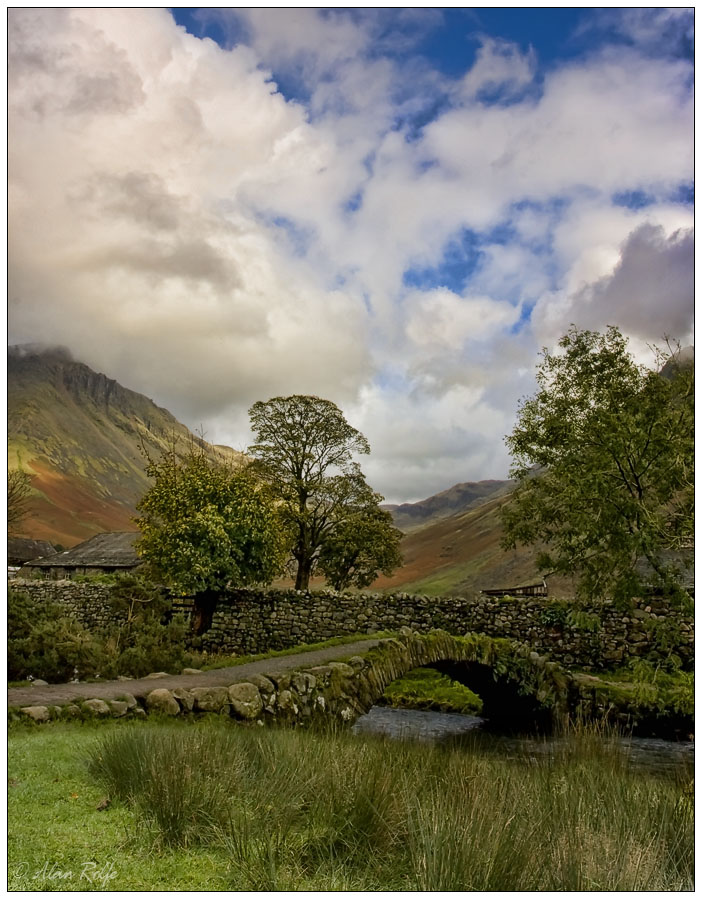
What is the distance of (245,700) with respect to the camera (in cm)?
1187

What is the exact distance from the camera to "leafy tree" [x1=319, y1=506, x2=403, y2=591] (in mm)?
37094

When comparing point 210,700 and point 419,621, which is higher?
point 210,700

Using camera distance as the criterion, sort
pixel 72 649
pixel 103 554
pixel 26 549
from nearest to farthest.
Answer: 1. pixel 72 649
2. pixel 103 554
3. pixel 26 549

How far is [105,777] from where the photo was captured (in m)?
6.87

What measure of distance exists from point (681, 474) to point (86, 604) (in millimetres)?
28305

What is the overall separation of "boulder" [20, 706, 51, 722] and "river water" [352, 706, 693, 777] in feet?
18.1

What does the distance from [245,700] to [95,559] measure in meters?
37.5

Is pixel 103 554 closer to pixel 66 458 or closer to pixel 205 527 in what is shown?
pixel 205 527

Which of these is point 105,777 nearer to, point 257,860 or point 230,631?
point 257,860

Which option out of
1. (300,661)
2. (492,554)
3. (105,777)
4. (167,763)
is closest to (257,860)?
(167,763)

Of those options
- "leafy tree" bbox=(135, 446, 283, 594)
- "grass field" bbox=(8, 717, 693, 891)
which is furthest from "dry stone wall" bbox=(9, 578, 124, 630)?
"grass field" bbox=(8, 717, 693, 891)

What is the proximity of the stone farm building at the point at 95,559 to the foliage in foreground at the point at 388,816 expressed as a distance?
38196mm

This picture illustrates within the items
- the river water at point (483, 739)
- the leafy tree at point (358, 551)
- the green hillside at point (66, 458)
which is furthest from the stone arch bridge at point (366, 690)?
the green hillside at point (66, 458)

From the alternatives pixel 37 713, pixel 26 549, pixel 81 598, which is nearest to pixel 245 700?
pixel 37 713
